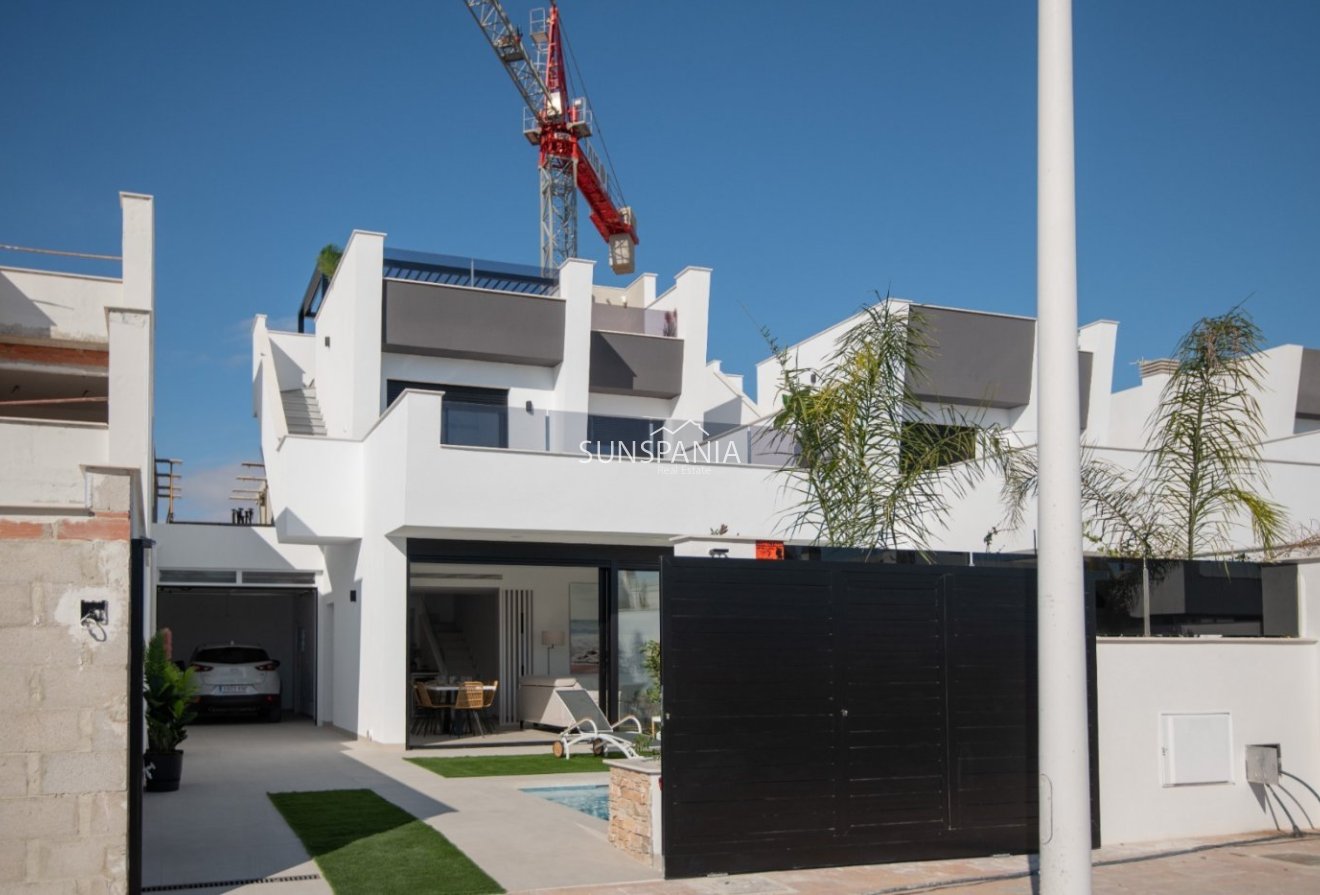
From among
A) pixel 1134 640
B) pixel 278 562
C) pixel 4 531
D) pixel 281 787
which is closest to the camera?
pixel 4 531

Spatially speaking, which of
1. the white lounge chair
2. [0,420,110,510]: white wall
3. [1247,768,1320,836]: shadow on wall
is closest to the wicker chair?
the white lounge chair

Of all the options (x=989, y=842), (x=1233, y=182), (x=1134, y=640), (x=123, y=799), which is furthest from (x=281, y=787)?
(x=1233, y=182)

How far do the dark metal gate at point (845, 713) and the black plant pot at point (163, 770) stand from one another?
6168 millimetres

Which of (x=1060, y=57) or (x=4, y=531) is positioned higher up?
(x=1060, y=57)

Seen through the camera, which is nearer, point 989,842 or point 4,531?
point 4,531

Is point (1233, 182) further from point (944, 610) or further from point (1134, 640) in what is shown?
point (944, 610)

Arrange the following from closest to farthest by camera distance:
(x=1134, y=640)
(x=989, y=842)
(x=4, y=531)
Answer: (x=4, y=531)
(x=989, y=842)
(x=1134, y=640)

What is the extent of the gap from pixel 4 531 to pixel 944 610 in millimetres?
6090

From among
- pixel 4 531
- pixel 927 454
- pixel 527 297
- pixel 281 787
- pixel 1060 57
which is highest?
pixel 527 297

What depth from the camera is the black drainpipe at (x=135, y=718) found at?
6.54 meters

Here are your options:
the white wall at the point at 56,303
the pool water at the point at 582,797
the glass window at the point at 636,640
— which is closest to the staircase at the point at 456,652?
the glass window at the point at 636,640

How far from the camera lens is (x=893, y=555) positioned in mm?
10492

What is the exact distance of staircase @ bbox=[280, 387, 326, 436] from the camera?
22312 mm

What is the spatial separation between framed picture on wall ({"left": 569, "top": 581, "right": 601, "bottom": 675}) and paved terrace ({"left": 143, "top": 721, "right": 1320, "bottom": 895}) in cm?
829
